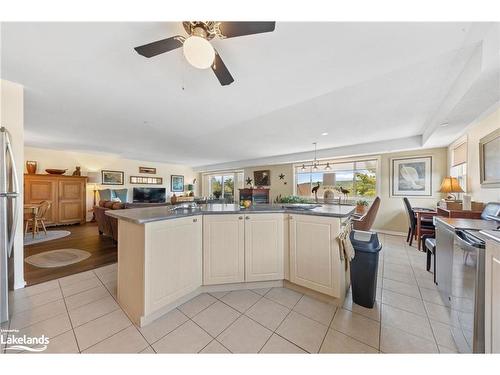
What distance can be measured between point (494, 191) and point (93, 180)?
29.0 feet

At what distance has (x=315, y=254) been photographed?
1.81 meters

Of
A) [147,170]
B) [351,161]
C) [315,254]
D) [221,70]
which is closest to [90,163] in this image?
[147,170]

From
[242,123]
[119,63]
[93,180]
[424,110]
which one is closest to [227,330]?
[119,63]

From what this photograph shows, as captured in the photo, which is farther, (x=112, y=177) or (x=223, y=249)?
(x=112, y=177)

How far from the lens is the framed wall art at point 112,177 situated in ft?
21.1

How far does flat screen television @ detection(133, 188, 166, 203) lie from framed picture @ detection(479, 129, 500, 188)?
28.9 ft

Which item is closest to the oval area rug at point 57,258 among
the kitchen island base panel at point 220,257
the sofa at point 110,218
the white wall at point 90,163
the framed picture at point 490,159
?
the sofa at point 110,218

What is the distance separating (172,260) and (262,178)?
5.77 m

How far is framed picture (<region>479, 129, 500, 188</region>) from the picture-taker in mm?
2119

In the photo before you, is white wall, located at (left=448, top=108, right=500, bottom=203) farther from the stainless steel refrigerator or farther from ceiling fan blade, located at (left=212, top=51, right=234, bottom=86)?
the stainless steel refrigerator

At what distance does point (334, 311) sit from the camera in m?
1.65

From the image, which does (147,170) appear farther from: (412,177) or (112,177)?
(412,177)

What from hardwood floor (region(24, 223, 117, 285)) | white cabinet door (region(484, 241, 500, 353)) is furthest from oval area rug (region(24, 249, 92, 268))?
white cabinet door (region(484, 241, 500, 353))

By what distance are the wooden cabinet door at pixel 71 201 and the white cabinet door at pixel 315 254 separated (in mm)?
6636
